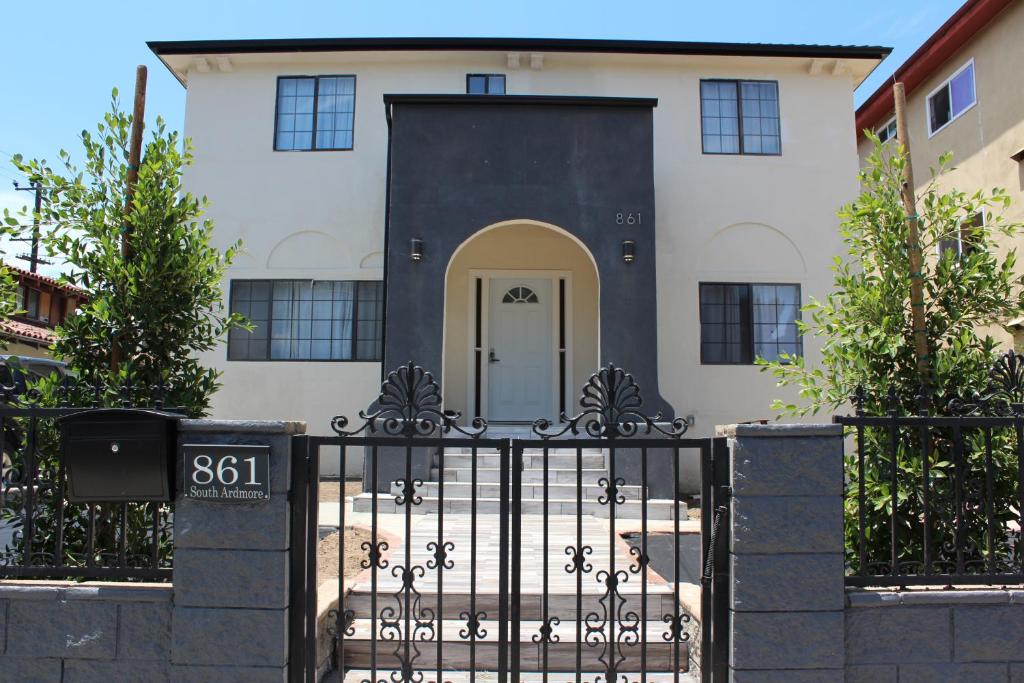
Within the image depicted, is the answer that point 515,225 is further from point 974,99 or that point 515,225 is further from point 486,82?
point 974,99

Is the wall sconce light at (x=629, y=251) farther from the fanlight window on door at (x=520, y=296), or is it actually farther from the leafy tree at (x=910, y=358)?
the leafy tree at (x=910, y=358)

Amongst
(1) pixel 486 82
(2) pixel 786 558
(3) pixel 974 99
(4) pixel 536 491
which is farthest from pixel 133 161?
(3) pixel 974 99

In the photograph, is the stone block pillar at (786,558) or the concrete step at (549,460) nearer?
the stone block pillar at (786,558)

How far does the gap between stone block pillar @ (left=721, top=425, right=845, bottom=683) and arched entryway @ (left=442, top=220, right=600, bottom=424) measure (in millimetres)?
8044

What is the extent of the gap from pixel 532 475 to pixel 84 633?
5.66m

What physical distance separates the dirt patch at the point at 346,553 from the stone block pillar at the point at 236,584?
6.40ft

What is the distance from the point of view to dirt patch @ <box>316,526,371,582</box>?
6.33 meters

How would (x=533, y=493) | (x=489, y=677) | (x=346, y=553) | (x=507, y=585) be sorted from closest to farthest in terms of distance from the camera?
(x=507, y=585) < (x=489, y=677) < (x=346, y=553) < (x=533, y=493)

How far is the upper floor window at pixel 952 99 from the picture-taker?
14586 millimetres

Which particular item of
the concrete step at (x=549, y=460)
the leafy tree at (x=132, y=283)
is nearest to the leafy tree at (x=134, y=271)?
the leafy tree at (x=132, y=283)

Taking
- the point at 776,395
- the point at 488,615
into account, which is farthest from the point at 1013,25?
the point at 488,615

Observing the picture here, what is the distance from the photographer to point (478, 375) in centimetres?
1205

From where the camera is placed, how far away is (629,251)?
32.3 feet

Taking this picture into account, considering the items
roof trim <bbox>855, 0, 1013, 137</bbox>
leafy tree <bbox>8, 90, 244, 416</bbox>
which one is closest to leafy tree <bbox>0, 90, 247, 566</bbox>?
leafy tree <bbox>8, 90, 244, 416</bbox>
